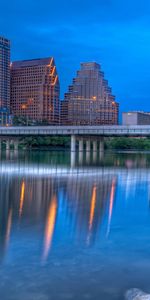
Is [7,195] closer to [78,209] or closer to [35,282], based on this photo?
[78,209]

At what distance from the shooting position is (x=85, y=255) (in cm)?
1312

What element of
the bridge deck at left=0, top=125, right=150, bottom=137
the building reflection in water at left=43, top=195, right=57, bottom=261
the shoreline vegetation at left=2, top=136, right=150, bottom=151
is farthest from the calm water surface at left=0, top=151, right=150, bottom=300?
the shoreline vegetation at left=2, top=136, right=150, bottom=151

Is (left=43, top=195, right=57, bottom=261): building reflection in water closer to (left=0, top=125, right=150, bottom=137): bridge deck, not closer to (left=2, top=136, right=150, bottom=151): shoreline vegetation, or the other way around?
(left=0, top=125, right=150, bottom=137): bridge deck

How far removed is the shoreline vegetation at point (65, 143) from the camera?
147500 millimetres

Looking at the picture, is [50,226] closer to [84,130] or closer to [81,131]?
[84,130]

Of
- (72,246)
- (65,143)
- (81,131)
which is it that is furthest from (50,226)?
(65,143)

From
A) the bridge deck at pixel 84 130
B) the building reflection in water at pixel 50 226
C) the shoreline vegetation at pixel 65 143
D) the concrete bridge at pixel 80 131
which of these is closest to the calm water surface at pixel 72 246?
the building reflection in water at pixel 50 226

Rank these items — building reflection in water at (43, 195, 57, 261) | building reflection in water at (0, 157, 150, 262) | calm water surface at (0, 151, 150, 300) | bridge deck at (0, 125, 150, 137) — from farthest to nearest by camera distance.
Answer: bridge deck at (0, 125, 150, 137)
building reflection in water at (0, 157, 150, 262)
building reflection in water at (43, 195, 57, 261)
calm water surface at (0, 151, 150, 300)

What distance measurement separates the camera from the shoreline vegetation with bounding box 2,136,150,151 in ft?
484

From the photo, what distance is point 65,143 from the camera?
152m

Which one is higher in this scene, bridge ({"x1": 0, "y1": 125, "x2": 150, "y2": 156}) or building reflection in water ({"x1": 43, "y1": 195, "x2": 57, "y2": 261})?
bridge ({"x1": 0, "y1": 125, "x2": 150, "y2": 156})

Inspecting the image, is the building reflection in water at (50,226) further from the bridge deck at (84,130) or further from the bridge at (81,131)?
the bridge at (81,131)

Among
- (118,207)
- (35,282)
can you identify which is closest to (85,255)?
(35,282)

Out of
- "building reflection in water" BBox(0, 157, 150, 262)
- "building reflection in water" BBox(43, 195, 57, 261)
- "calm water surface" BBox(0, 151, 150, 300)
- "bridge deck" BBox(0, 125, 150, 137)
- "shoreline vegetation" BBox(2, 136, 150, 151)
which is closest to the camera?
"calm water surface" BBox(0, 151, 150, 300)
